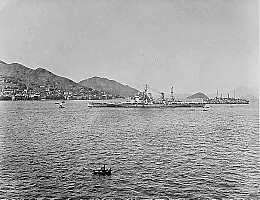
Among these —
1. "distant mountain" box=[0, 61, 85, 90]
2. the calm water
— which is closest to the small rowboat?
the calm water

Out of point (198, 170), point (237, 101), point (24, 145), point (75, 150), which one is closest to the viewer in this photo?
point (198, 170)

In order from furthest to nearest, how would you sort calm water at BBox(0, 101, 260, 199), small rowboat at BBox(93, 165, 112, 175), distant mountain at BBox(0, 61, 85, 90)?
distant mountain at BBox(0, 61, 85, 90)
small rowboat at BBox(93, 165, 112, 175)
calm water at BBox(0, 101, 260, 199)

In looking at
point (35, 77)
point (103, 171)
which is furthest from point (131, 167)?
point (35, 77)

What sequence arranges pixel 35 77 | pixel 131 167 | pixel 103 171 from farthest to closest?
pixel 35 77
pixel 131 167
pixel 103 171

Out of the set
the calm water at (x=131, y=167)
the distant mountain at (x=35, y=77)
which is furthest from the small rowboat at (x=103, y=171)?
the distant mountain at (x=35, y=77)

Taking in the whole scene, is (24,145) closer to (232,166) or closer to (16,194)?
(16,194)

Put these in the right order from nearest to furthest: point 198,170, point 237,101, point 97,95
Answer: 1. point 198,170
2. point 237,101
3. point 97,95

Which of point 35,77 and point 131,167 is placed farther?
point 35,77

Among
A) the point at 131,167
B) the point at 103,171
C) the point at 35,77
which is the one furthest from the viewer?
the point at 35,77

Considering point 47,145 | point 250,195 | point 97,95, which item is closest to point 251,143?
point 250,195

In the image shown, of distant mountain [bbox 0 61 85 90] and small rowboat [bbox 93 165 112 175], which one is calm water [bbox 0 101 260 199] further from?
distant mountain [bbox 0 61 85 90]

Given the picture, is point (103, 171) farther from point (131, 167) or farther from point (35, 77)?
point (35, 77)
